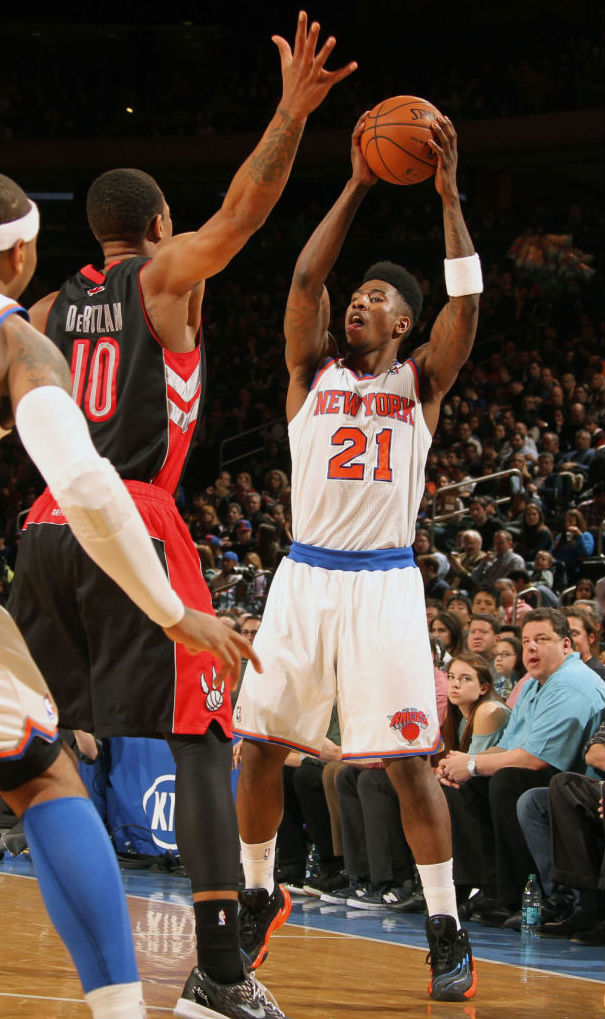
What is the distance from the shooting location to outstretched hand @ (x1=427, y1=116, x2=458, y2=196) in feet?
14.6

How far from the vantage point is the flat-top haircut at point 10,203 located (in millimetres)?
2697

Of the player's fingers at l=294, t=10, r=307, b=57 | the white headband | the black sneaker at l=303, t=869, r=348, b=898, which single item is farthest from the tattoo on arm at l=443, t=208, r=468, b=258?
the black sneaker at l=303, t=869, r=348, b=898

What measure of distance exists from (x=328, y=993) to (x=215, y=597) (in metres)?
8.29

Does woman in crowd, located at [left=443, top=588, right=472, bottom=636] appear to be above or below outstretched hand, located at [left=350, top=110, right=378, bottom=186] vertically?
below

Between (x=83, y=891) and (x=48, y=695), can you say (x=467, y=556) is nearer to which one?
(x=48, y=695)

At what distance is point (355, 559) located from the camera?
4.41 meters

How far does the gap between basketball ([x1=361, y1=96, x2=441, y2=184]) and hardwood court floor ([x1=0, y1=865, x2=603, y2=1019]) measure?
9.27 ft

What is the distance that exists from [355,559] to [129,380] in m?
1.25

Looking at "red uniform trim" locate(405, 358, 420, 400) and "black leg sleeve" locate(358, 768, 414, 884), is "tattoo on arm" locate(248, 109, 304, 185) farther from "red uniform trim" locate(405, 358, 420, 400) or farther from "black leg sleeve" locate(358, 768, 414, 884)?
"black leg sleeve" locate(358, 768, 414, 884)

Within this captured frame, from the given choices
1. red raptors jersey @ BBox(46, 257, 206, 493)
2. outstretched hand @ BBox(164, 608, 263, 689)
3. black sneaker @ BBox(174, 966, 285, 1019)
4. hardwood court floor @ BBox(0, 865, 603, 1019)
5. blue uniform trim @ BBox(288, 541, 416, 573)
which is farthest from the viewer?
blue uniform trim @ BBox(288, 541, 416, 573)

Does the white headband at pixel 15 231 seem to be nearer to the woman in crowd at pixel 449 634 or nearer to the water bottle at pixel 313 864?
the water bottle at pixel 313 864

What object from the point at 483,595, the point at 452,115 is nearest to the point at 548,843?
the point at 483,595

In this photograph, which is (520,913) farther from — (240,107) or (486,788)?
(240,107)

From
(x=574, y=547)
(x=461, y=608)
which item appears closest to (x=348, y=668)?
(x=461, y=608)
